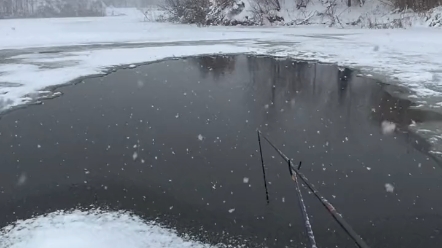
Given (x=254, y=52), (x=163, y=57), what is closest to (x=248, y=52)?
(x=254, y=52)

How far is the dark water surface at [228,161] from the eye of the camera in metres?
4.35

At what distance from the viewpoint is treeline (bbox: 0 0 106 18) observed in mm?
88188

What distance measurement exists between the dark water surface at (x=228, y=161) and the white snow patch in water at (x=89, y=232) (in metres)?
0.20

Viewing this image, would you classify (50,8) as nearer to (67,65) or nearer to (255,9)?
(255,9)

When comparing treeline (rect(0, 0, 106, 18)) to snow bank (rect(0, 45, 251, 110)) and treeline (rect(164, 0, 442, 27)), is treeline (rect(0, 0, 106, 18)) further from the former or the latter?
snow bank (rect(0, 45, 251, 110))

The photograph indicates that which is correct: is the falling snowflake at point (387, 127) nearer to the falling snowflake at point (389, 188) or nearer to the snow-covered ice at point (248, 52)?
the snow-covered ice at point (248, 52)

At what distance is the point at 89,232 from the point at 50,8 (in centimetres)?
11132

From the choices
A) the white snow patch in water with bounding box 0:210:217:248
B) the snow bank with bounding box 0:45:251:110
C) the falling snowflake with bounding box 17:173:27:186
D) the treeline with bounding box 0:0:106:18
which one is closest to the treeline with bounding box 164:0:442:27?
the snow bank with bounding box 0:45:251:110

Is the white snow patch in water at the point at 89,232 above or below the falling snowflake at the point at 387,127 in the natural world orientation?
below

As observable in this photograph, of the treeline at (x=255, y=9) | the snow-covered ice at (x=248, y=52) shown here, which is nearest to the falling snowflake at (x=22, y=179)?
the snow-covered ice at (x=248, y=52)

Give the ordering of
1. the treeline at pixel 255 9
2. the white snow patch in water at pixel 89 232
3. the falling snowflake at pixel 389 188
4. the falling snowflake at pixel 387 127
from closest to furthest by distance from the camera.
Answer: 1. the white snow patch in water at pixel 89 232
2. the falling snowflake at pixel 389 188
3. the falling snowflake at pixel 387 127
4. the treeline at pixel 255 9

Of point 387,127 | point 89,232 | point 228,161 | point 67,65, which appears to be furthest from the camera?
point 67,65

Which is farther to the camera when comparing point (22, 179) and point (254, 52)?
point (254, 52)

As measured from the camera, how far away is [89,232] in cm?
404
